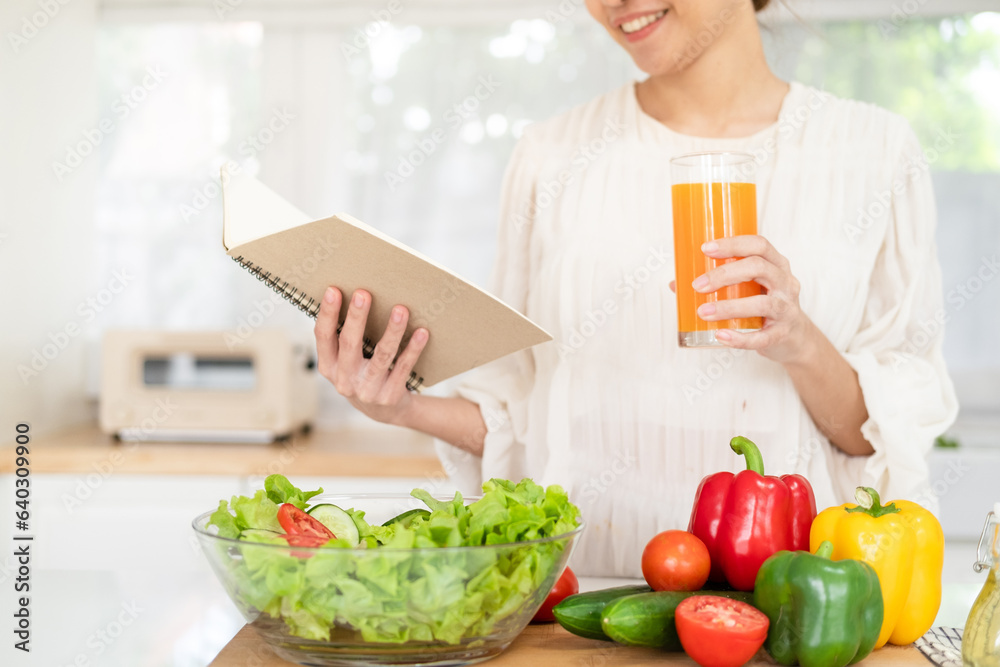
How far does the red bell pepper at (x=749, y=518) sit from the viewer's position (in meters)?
0.87

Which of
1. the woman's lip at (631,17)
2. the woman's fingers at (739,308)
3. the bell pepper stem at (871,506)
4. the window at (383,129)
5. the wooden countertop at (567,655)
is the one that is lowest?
the wooden countertop at (567,655)

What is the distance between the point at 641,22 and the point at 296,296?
0.59m

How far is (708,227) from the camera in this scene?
955mm

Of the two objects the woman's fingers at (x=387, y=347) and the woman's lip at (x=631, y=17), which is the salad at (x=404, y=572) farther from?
the woman's lip at (x=631, y=17)

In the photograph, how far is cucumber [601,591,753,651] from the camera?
790 millimetres

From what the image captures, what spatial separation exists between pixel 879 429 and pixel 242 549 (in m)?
0.81

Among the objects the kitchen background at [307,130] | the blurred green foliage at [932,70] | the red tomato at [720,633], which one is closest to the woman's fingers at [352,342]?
the red tomato at [720,633]

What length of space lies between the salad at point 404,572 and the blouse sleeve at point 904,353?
548 millimetres

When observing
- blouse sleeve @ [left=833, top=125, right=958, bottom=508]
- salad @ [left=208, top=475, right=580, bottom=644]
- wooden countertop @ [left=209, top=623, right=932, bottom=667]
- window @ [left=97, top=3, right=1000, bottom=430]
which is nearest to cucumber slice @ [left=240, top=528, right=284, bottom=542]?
salad @ [left=208, top=475, right=580, bottom=644]

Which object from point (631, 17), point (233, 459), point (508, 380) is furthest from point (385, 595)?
point (233, 459)

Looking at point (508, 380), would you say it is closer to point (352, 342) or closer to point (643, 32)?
point (352, 342)

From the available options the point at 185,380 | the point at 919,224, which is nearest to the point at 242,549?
the point at 919,224

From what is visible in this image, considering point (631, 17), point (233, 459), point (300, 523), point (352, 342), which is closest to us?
point (300, 523)

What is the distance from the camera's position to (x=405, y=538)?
0.72 m
